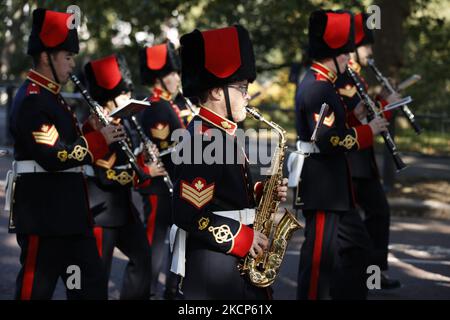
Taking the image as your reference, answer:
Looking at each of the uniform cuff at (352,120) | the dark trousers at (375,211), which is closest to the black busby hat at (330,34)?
the uniform cuff at (352,120)

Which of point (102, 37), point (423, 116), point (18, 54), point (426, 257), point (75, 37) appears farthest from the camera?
point (18, 54)

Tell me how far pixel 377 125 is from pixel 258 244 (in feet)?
7.34

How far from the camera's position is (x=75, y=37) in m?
5.61

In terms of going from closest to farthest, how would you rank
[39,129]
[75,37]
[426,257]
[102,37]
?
[39,129] → [75,37] → [426,257] → [102,37]

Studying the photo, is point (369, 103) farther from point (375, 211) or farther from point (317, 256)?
point (317, 256)

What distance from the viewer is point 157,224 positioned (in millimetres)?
7207

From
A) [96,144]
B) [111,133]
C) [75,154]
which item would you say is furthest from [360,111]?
[75,154]

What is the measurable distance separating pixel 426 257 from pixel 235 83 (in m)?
4.91

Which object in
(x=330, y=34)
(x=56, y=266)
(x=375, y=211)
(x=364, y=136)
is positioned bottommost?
(x=56, y=266)

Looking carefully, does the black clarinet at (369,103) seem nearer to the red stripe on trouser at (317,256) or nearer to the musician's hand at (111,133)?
the red stripe on trouser at (317,256)

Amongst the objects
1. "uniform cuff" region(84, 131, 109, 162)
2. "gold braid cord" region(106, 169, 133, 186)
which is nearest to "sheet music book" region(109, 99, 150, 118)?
"uniform cuff" region(84, 131, 109, 162)

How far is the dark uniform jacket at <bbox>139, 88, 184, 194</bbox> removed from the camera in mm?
7227
